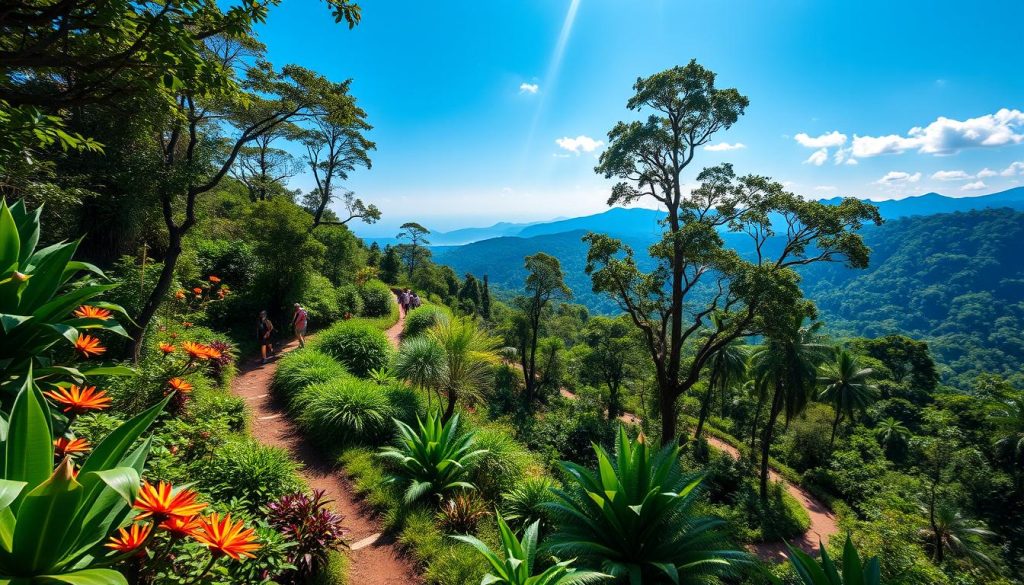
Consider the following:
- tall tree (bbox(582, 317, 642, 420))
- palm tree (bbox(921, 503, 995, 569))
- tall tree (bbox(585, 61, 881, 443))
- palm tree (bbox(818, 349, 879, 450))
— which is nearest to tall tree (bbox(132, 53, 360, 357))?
tall tree (bbox(585, 61, 881, 443))

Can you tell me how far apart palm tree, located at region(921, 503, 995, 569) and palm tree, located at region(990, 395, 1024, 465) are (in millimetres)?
9440

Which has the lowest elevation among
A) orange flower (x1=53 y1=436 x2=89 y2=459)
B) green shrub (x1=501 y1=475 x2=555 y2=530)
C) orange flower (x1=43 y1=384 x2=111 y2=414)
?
green shrub (x1=501 y1=475 x2=555 y2=530)

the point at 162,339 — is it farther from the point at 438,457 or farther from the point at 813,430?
the point at 813,430

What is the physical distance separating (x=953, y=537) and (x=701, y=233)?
678 inches

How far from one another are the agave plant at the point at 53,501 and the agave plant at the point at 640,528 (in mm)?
3145

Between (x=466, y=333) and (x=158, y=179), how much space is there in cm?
592

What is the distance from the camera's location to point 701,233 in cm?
980

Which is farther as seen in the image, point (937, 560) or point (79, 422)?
point (937, 560)

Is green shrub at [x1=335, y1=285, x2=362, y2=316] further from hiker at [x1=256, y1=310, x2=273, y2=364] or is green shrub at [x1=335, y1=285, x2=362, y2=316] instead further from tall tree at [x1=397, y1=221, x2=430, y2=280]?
tall tree at [x1=397, y1=221, x2=430, y2=280]

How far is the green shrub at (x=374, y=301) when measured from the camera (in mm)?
16828

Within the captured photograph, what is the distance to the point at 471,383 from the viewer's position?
7547 millimetres

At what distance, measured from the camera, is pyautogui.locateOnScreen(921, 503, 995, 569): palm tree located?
47.3 feet

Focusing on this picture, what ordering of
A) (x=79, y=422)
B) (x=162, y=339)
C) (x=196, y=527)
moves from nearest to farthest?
(x=196, y=527) < (x=79, y=422) < (x=162, y=339)

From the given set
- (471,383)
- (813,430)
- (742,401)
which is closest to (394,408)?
(471,383)
